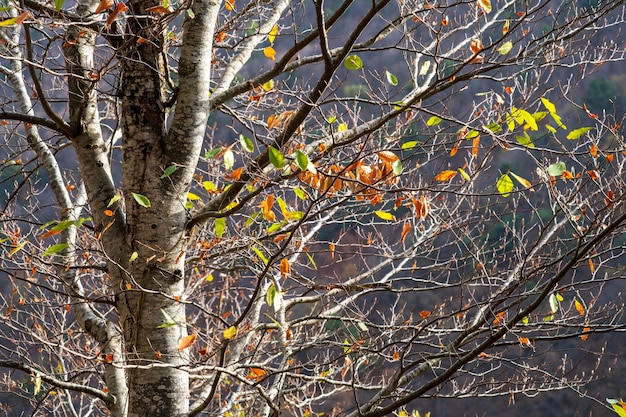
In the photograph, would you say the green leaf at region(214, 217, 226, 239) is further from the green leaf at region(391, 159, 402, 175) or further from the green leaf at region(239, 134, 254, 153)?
the green leaf at region(391, 159, 402, 175)

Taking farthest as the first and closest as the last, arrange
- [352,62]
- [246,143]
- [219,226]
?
[219,226]
[352,62]
[246,143]

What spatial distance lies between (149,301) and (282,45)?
25.3 meters

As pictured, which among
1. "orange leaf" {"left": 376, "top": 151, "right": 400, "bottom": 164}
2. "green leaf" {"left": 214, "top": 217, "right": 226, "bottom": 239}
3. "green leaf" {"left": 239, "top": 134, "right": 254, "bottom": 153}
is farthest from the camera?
"green leaf" {"left": 214, "top": 217, "right": 226, "bottom": 239}

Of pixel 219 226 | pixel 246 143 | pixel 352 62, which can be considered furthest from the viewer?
pixel 219 226

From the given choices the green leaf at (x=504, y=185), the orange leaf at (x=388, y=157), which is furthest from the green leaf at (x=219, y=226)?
the green leaf at (x=504, y=185)

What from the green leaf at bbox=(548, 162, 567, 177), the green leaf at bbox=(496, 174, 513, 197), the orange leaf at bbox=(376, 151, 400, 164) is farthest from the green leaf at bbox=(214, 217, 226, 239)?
the green leaf at bbox=(548, 162, 567, 177)

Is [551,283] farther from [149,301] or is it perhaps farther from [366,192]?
[149,301]

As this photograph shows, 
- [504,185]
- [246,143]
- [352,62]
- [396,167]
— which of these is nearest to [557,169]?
[504,185]

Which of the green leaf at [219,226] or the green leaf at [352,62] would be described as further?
the green leaf at [219,226]

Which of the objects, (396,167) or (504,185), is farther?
(504,185)

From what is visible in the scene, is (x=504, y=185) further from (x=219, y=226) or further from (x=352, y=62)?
(x=219, y=226)

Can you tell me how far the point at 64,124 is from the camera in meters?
2.62

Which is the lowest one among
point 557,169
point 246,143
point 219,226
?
point 557,169

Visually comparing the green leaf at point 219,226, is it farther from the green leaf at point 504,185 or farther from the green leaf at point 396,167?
the green leaf at point 504,185
